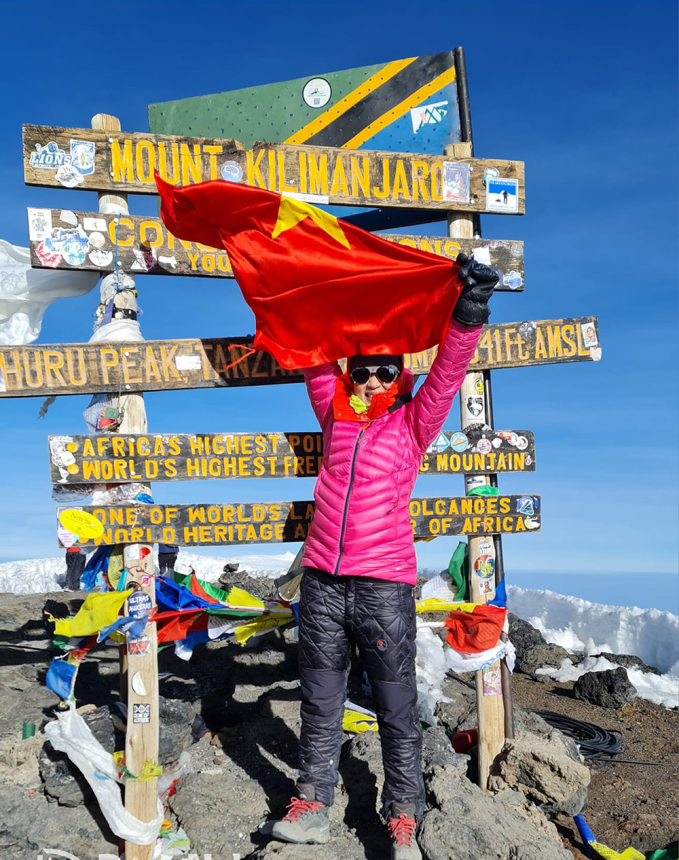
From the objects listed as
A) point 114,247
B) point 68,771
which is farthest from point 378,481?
point 68,771

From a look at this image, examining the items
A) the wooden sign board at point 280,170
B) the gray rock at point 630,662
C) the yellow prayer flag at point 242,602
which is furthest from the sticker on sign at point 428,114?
the gray rock at point 630,662

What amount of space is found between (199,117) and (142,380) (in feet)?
6.72

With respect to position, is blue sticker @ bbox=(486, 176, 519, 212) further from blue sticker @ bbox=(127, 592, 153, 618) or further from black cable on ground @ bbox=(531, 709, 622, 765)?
black cable on ground @ bbox=(531, 709, 622, 765)

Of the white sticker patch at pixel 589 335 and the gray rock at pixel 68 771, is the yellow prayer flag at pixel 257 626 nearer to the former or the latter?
the gray rock at pixel 68 771

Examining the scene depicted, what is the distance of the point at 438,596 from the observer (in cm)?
525

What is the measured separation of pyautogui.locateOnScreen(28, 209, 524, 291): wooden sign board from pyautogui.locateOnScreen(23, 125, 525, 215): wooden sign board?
0.23 meters

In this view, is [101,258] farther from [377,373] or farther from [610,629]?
[610,629]

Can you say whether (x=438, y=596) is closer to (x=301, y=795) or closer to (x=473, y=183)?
(x=301, y=795)

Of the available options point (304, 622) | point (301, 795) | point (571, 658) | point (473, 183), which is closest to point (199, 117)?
point (473, 183)

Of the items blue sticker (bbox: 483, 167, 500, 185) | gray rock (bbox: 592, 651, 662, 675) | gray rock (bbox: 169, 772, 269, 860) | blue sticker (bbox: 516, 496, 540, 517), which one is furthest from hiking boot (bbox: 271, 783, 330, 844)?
gray rock (bbox: 592, 651, 662, 675)

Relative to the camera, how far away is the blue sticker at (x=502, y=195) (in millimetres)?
5293

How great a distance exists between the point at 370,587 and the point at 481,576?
4.74 feet

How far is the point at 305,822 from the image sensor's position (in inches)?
147

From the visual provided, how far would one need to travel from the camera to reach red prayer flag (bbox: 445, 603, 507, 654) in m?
5.00
